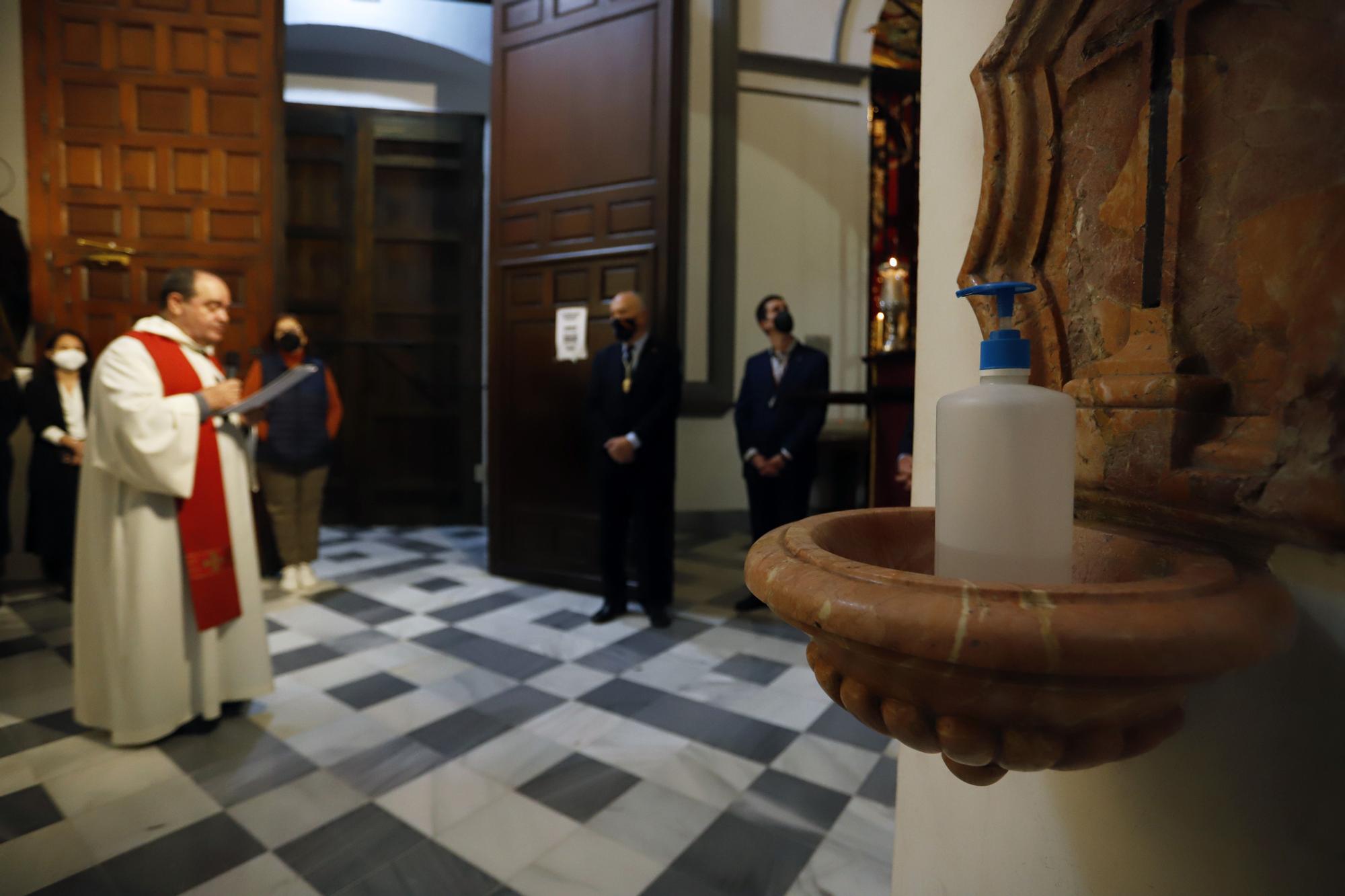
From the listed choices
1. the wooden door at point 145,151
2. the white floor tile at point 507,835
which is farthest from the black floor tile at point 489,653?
the wooden door at point 145,151

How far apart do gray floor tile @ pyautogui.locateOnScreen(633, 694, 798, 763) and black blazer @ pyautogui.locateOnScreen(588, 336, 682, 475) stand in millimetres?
1427

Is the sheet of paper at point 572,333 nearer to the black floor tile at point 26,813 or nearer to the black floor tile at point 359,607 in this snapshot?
the black floor tile at point 359,607

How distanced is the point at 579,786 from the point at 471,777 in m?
0.34

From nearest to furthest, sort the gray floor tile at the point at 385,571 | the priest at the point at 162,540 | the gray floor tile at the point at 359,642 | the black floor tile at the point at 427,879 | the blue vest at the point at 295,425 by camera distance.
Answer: the black floor tile at the point at 427,879 < the priest at the point at 162,540 < the gray floor tile at the point at 359,642 < the blue vest at the point at 295,425 < the gray floor tile at the point at 385,571

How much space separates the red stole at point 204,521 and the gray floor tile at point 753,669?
6.25 feet

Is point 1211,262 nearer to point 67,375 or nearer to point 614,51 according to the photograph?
point 614,51

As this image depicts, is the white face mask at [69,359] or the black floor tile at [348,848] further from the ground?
the white face mask at [69,359]

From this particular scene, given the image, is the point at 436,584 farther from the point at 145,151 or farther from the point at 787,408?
the point at 145,151

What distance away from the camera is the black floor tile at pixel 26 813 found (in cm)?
193

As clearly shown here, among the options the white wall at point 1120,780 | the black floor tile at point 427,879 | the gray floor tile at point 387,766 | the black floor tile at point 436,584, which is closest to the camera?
the white wall at point 1120,780

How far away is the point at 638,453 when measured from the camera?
3783 millimetres

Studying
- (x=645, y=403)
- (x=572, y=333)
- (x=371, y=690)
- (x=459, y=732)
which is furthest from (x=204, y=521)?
(x=572, y=333)

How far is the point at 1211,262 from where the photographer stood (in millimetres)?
657

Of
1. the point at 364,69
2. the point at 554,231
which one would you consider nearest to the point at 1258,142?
the point at 554,231
